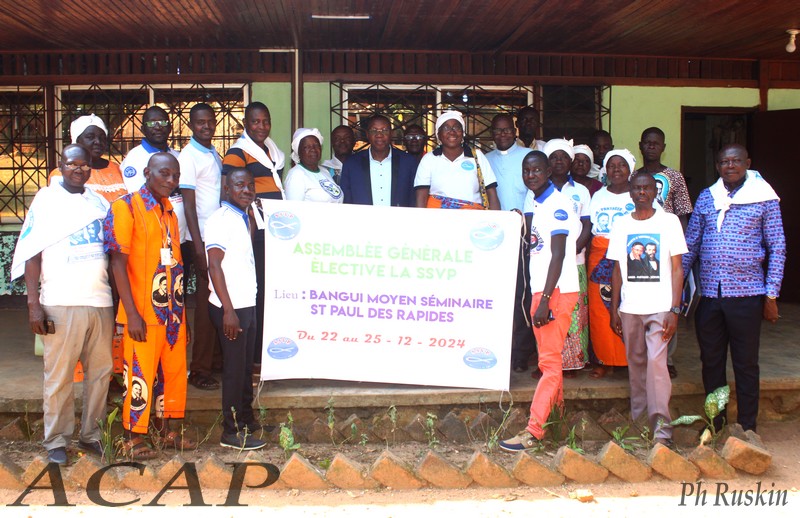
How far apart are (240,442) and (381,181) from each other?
2039 mm

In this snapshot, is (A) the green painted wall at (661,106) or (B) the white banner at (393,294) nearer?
(B) the white banner at (393,294)

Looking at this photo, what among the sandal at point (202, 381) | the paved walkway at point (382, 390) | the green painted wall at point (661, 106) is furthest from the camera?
the green painted wall at point (661, 106)

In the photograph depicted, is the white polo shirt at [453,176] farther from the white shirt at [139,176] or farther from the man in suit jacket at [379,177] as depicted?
the white shirt at [139,176]

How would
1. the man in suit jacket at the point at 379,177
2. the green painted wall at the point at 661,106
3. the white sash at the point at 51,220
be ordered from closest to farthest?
the white sash at the point at 51,220 < the man in suit jacket at the point at 379,177 < the green painted wall at the point at 661,106

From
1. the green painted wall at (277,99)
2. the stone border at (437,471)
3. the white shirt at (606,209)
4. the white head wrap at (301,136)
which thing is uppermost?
the green painted wall at (277,99)

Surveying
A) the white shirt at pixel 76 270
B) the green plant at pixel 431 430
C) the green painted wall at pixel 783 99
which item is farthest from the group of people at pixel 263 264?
the green painted wall at pixel 783 99

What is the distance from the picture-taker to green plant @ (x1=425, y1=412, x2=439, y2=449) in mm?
4410

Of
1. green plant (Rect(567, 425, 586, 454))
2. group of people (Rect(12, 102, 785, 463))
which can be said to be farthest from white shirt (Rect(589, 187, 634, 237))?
green plant (Rect(567, 425, 586, 454))

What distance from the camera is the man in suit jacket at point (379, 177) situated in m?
5.09

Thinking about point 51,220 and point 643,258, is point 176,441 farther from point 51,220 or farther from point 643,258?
point 643,258

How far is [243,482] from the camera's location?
12.6 ft

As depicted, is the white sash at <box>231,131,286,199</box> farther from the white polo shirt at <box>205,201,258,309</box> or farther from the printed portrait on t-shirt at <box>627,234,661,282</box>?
the printed portrait on t-shirt at <box>627,234,661,282</box>

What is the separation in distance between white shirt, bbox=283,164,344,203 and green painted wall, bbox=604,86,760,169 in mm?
4218

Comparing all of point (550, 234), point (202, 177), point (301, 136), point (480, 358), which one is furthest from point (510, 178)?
point (202, 177)
